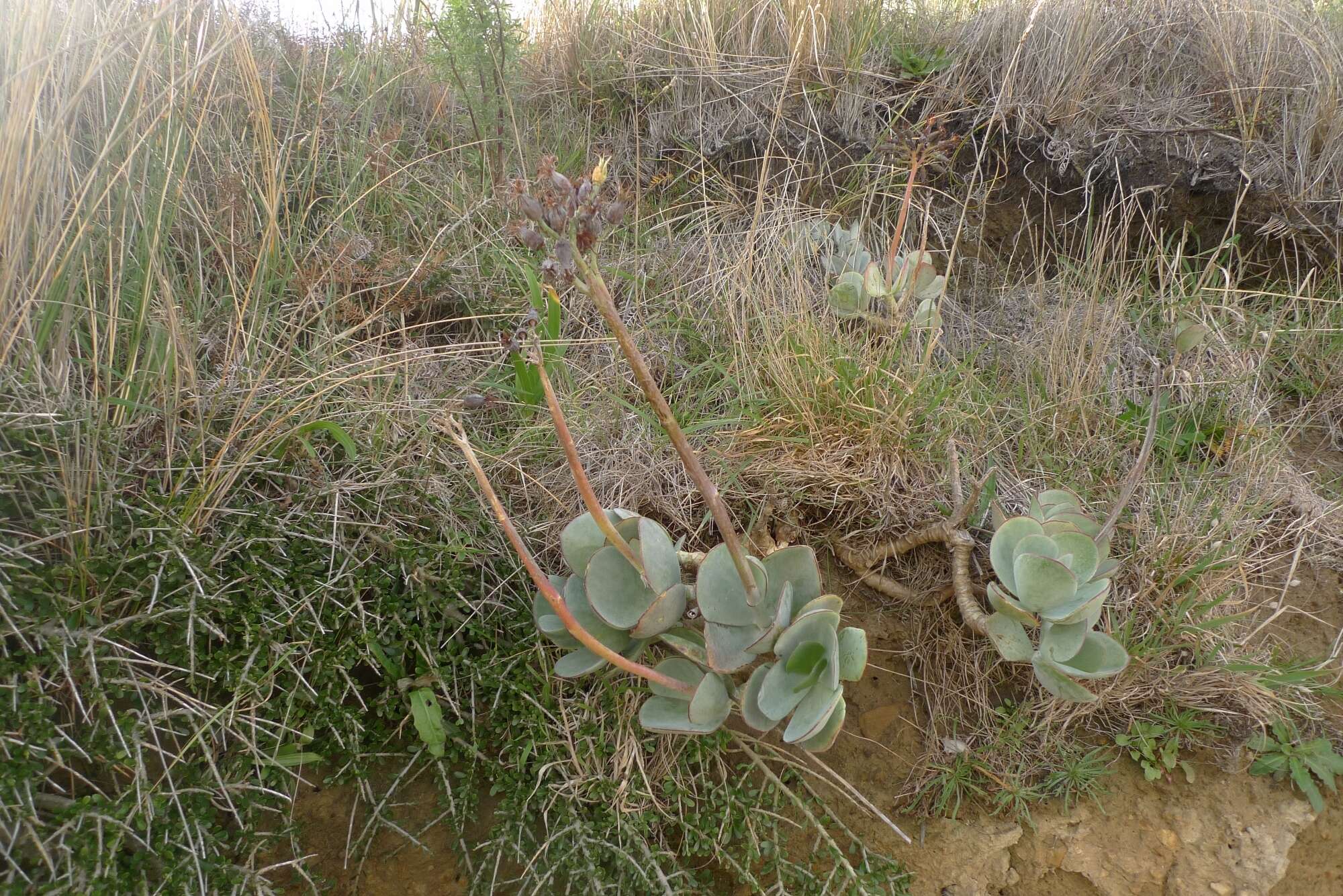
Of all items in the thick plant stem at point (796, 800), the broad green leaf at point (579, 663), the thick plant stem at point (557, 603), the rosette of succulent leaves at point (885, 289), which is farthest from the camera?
the rosette of succulent leaves at point (885, 289)

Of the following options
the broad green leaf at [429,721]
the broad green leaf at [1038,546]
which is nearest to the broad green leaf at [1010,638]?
the broad green leaf at [1038,546]

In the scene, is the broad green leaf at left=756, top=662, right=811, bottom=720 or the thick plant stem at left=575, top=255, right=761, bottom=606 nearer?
the thick plant stem at left=575, top=255, right=761, bottom=606

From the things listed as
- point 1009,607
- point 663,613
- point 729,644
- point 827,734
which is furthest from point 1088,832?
point 663,613

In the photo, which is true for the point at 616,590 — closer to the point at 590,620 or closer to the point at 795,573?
the point at 590,620

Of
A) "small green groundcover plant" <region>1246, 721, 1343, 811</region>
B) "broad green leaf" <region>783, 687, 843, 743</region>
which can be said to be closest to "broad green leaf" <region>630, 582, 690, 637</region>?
"broad green leaf" <region>783, 687, 843, 743</region>

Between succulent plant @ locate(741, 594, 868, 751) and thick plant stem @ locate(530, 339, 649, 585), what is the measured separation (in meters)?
0.27

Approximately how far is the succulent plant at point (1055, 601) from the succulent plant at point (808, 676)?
375 millimetres

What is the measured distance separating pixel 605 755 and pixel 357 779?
0.48 meters

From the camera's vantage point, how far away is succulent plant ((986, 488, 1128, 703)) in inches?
63.4

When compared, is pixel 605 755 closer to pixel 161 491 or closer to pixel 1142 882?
pixel 161 491

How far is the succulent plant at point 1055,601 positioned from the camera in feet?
5.28

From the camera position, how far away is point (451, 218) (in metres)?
2.72

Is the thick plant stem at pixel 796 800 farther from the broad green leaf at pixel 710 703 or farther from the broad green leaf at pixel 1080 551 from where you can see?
the broad green leaf at pixel 1080 551

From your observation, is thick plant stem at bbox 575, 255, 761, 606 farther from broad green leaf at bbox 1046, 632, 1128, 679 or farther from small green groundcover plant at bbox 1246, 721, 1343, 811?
small green groundcover plant at bbox 1246, 721, 1343, 811
